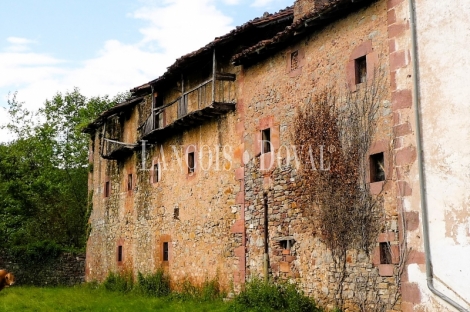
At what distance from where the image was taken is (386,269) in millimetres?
10953

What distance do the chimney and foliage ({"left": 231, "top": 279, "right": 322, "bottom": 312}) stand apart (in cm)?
678

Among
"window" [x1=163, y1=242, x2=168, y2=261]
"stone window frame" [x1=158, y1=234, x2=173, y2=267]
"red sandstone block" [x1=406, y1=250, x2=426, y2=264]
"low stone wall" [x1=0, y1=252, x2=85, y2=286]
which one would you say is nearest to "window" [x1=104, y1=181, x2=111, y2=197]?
"low stone wall" [x1=0, y1=252, x2=85, y2=286]

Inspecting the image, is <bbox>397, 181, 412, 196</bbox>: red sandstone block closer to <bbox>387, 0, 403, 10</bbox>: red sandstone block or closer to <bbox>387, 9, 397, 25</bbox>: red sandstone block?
<bbox>387, 9, 397, 25</bbox>: red sandstone block

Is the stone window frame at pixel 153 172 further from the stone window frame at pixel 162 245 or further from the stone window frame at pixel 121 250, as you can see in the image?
the stone window frame at pixel 121 250

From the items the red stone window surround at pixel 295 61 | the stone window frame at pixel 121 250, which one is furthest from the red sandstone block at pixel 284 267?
the stone window frame at pixel 121 250

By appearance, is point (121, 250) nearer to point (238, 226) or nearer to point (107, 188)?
point (107, 188)

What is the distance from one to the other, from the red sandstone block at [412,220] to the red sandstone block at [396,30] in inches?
133

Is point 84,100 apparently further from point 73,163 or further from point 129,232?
point 129,232

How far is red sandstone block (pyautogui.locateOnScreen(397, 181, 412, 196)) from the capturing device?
418 inches

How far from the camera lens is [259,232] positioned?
48.9 feet

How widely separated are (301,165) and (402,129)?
3.11 metres

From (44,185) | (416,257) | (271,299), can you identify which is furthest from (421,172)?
(44,185)

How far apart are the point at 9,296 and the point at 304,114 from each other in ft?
45.1

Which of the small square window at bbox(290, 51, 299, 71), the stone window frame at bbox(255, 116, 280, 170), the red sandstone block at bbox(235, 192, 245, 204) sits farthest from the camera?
the red sandstone block at bbox(235, 192, 245, 204)
